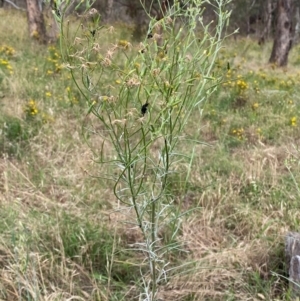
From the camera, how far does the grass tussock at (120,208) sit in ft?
7.55

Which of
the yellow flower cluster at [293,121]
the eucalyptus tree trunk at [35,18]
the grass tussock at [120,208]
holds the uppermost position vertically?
the eucalyptus tree trunk at [35,18]

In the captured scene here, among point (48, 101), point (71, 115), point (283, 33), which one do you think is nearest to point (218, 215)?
point (71, 115)

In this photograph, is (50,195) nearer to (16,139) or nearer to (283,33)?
(16,139)

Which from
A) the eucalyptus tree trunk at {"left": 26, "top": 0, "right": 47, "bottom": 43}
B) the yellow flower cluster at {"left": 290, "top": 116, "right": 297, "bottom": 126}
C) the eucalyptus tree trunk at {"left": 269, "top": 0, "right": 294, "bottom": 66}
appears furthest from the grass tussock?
the eucalyptus tree trunk at {"left": 269, "top": 0, "right": 294, "bottom": 66}

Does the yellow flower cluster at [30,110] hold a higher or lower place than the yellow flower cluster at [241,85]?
lower

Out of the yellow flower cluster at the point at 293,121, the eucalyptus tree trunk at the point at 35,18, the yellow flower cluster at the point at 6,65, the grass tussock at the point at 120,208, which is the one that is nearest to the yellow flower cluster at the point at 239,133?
the grass tussock at the point at 120,208

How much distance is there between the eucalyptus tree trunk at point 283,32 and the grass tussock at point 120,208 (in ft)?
14.4

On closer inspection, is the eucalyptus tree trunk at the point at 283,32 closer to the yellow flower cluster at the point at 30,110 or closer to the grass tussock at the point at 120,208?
the grass tussock at the point at 120,208

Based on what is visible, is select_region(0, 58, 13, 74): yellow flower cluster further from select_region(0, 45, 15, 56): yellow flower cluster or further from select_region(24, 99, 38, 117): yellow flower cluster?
select_region(24, 99, 38, 117): yellow flower cluster

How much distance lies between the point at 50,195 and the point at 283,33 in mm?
7011

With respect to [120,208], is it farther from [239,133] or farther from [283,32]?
[283,32]

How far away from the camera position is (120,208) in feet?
7.30

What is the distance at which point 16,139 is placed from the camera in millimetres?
3730

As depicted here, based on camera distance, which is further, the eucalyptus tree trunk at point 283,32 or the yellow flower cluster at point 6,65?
the eucalyptus tree trunk at point 283,32
